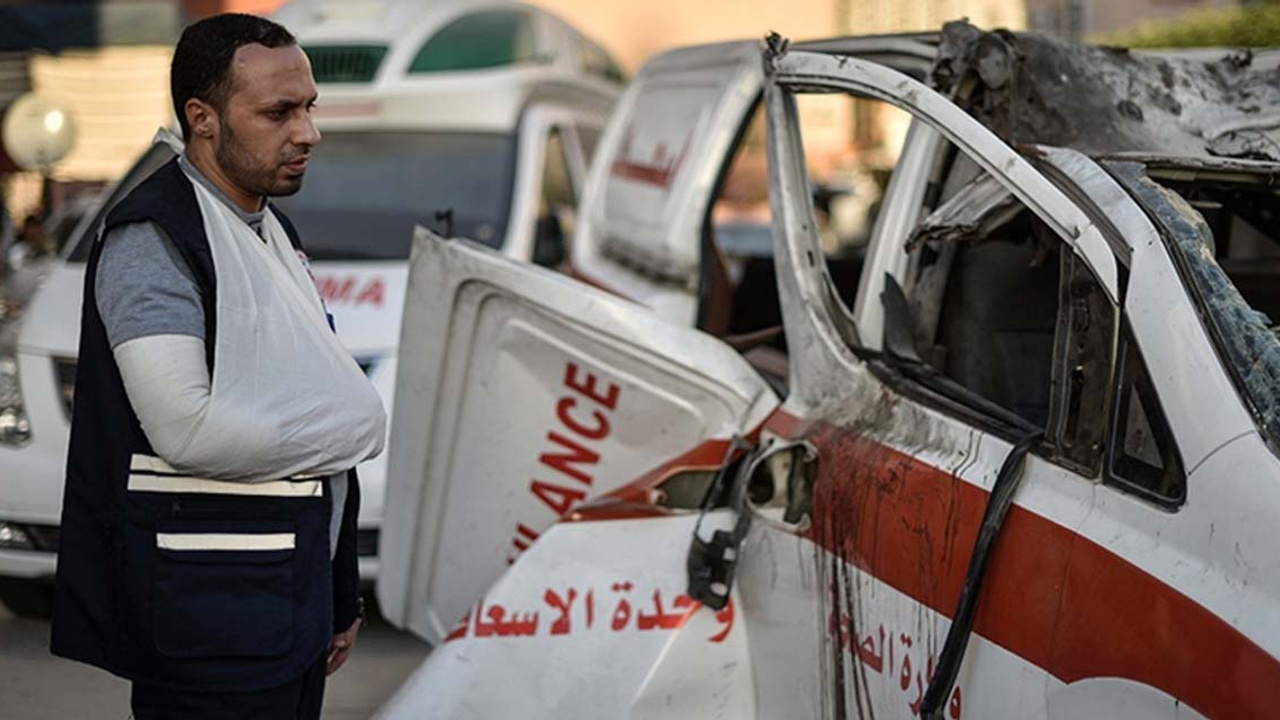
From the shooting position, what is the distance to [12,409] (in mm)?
6426

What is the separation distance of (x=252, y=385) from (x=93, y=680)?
Answer: 325 centimetres

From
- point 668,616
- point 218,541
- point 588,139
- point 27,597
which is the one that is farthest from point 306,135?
point 588,139

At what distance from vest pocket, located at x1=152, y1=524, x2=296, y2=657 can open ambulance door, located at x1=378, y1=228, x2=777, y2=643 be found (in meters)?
1.59

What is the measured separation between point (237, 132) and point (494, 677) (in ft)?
5.16

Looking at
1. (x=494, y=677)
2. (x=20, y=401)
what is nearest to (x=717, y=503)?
(x=494, y=677)

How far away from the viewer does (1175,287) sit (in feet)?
9.12

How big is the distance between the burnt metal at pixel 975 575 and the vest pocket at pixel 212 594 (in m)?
1.02

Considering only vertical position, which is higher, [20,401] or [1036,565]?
[1036,565]

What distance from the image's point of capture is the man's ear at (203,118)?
9.54ft

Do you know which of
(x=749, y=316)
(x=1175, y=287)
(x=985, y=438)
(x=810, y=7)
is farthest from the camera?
(x=810, y=7)

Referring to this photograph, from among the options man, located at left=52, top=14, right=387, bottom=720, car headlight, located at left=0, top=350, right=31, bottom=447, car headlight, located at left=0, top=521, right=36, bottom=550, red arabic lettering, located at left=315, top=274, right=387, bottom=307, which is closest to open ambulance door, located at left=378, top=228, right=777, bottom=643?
man, located at left=52, top=14, right=387, bottom=720

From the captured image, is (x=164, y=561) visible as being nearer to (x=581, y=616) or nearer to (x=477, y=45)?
(x=581, y=616)

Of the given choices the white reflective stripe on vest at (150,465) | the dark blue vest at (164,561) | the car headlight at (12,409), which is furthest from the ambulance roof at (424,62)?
the white reflective stripe on vest at (150,465)

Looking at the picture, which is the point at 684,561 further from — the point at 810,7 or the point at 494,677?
the point at 810,7
